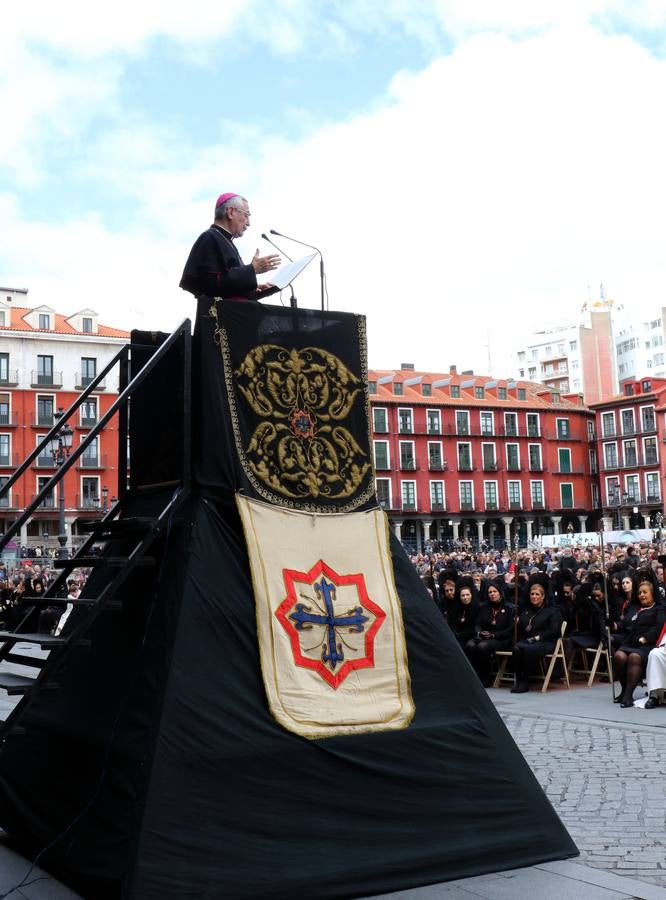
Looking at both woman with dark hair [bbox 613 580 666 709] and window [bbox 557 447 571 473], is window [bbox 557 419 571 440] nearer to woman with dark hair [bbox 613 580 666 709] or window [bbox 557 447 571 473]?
window [bbox 557 447 571 473]

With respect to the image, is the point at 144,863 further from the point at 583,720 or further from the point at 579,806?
the point at 583,720

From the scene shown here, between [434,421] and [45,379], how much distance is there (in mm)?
27529

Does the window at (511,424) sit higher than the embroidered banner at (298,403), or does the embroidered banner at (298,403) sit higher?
the window at (511,424)

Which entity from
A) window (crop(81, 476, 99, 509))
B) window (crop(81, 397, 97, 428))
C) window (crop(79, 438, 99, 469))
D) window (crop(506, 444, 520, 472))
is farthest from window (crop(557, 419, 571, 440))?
window (crop(81, 476, 99, 509))

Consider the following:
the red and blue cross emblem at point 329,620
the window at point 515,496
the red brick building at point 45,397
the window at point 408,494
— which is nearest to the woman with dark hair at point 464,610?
the red and blue cross emblem at point 329,620

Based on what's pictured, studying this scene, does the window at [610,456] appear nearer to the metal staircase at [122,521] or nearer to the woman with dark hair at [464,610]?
the woman with dark hair at [464,610]

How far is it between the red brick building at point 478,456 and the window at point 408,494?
71 millimetres

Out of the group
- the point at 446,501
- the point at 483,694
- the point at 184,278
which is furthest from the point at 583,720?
the point at 446,501

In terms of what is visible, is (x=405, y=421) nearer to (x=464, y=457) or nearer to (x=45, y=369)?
(x=464, y=457)

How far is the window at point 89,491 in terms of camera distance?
2308 inches

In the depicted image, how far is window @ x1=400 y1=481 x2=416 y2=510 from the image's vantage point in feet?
232

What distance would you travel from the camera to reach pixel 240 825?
427 cm

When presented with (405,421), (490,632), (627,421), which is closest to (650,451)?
(627,421)

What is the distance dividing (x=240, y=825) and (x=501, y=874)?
1295 millimetres
